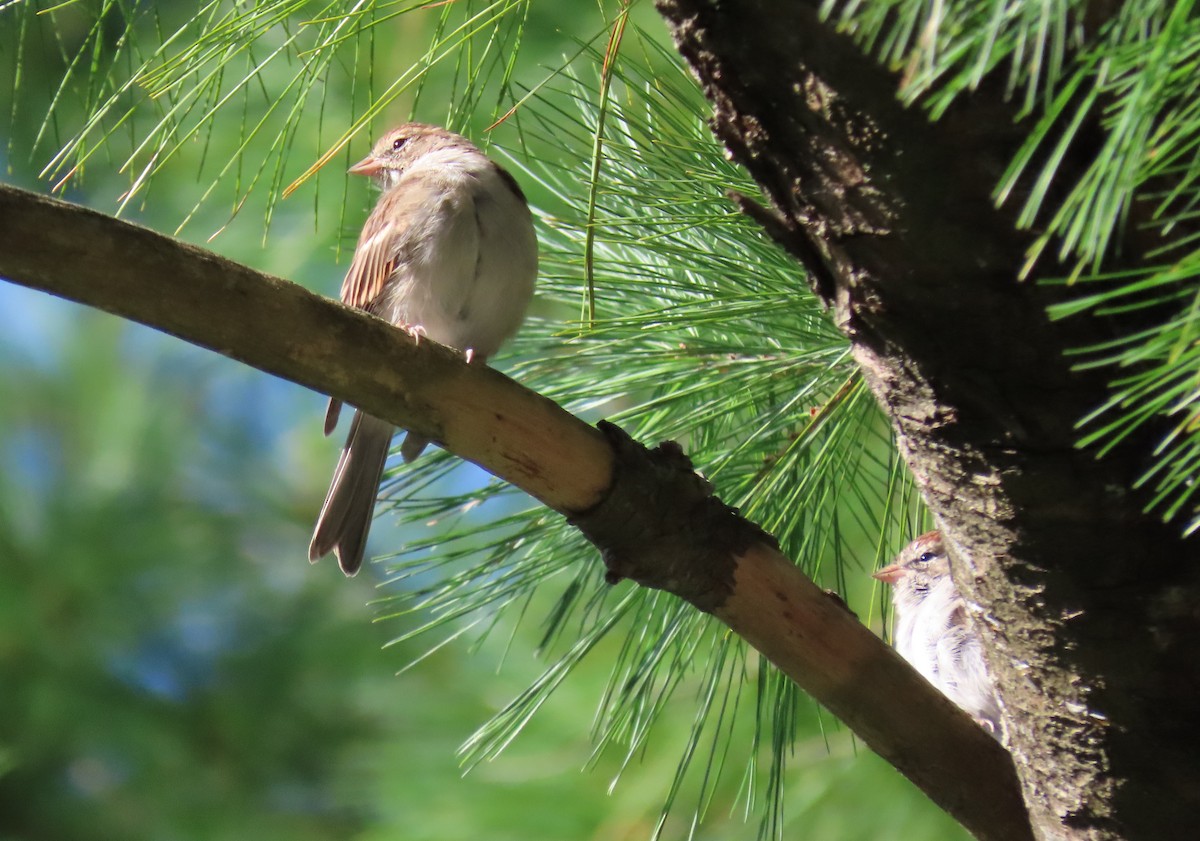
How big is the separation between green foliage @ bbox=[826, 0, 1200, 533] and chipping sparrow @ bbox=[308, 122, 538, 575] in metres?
1.11

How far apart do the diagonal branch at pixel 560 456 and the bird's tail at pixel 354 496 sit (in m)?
0.82

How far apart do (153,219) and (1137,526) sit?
3123 millimetres

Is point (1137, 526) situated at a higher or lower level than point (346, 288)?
lower

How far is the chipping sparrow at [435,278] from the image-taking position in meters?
1.92

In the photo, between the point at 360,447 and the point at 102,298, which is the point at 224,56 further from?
the point at 360,447

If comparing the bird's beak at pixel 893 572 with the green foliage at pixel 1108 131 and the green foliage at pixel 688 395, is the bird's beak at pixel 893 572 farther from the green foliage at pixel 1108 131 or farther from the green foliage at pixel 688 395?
the green foliage at pixel 1108 131

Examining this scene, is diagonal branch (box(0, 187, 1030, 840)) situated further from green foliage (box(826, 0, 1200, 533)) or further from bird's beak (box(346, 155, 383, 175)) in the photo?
bird's beak (box(346, 155, 383, 175))

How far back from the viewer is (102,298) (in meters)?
0.97

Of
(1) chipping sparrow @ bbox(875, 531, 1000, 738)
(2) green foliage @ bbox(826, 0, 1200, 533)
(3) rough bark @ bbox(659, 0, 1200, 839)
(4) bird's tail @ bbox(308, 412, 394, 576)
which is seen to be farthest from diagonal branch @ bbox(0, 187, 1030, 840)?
(4) bird's tail @ bbox(308, 412, 394, 576)

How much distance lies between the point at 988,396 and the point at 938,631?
116 cm

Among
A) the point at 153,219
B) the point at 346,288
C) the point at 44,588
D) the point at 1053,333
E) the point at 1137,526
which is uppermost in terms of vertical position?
the point at 153,219

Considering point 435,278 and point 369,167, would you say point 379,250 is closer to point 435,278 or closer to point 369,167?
point 435,278

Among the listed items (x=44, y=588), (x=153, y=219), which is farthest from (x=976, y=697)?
(x=44, y=588)

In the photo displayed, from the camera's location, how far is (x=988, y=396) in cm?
96
